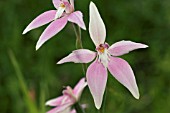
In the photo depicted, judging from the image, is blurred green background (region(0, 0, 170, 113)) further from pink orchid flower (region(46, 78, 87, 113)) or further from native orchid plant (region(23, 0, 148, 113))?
native orchid plant (region(23, 0, 148, 113))

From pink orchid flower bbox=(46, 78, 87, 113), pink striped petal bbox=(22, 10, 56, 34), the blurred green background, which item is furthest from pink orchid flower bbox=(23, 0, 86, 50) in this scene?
Result: the blurred green background

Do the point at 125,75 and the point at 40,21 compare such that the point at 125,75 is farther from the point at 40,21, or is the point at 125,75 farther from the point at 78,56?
the point at 40,21

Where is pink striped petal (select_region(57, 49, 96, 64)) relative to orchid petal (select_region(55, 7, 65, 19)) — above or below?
below

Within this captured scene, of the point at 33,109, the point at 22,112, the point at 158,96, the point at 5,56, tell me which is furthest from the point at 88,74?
the point at 5,56

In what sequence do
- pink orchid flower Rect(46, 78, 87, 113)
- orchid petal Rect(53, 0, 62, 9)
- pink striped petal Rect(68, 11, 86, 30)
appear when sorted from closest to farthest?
pink striped petal Rect(68, 11, 86, 30), orchid petal Rect(53, 0, 62, 9), pink orchid flower Rect(46, 78, 87, 113)

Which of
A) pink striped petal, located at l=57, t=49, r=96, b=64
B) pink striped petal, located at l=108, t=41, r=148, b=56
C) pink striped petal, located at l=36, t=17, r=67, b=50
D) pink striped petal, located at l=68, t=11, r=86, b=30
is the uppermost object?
pink striped petal, located at l=68, t=11, r=86, b=30

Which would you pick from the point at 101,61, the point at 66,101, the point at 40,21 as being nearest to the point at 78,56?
the point at 101,61

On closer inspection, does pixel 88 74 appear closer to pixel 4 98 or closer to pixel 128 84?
pixel 128 84
